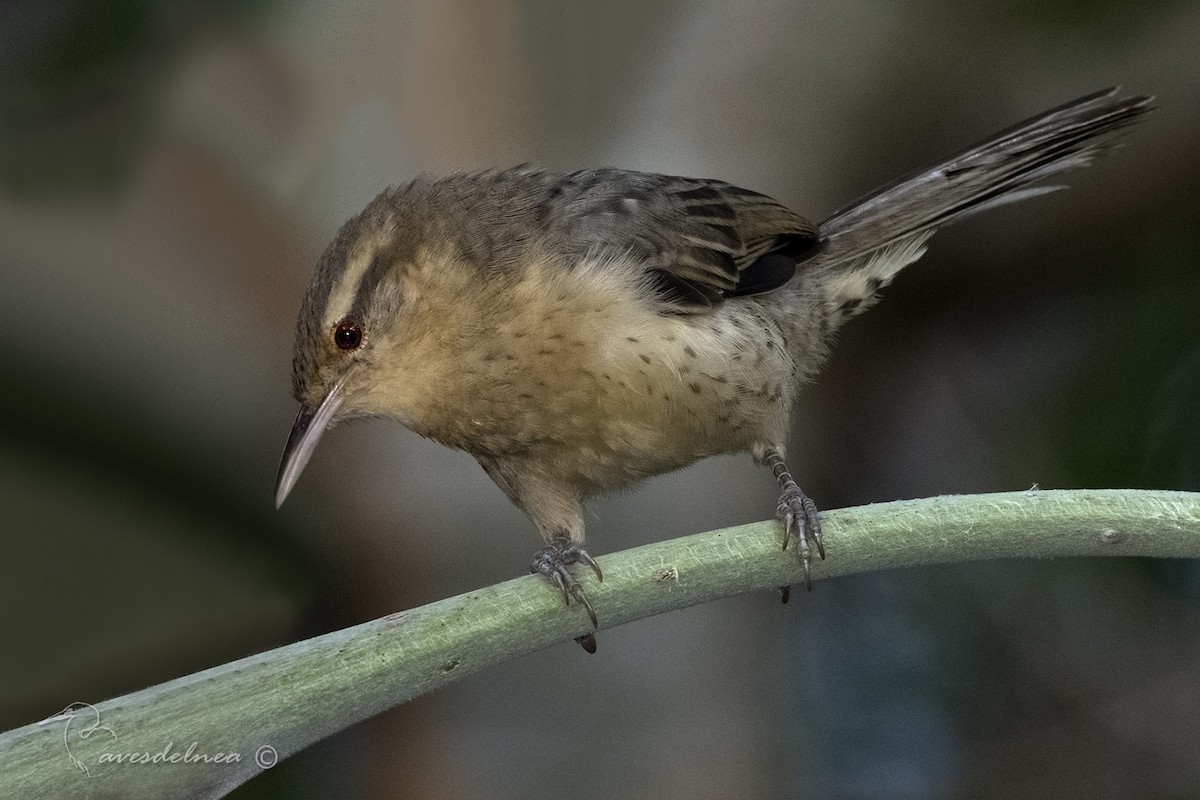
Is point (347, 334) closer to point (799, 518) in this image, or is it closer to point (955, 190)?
point (799, 518)

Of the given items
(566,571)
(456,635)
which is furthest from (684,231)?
(456,635)

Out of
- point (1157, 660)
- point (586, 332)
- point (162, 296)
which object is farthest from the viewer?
point (162, 296)

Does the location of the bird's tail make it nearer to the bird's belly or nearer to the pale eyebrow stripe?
the bird's belly

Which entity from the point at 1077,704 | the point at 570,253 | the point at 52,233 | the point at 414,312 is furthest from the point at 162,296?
the point at 1077,704

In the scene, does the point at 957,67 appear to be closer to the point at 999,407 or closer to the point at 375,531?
the point at 999,407

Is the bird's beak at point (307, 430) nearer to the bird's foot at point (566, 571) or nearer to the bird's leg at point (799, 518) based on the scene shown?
the bird's foot at point (566, 571)

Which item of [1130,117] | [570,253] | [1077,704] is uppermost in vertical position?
[1130,117]
